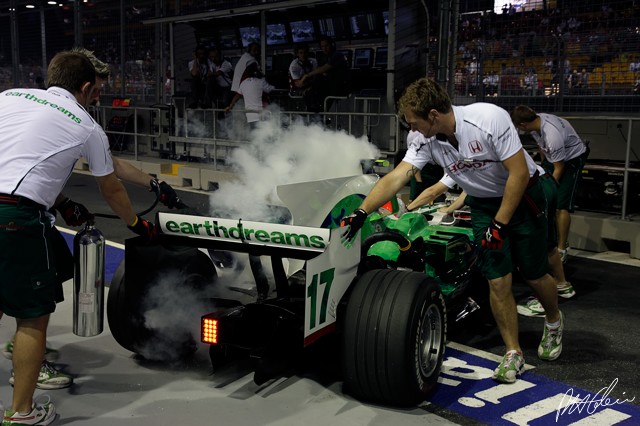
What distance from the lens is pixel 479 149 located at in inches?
163

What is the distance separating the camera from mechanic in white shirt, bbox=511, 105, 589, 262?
22.3 feet

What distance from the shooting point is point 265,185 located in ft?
16.7

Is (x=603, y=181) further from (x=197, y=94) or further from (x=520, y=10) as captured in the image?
(x=197, y=94)

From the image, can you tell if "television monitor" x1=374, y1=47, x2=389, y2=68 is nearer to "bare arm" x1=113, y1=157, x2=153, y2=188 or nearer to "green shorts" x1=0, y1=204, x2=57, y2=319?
"bare arm" x1=113, y1=157, x2=153, y2=188

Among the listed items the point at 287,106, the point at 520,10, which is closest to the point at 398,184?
the point at 520,10

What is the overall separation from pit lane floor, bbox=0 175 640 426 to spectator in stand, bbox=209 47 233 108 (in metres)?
10.0

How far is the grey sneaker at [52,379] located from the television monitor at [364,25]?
10.7m

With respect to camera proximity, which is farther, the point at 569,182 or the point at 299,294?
the point at 569,182

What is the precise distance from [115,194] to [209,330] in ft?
2.83

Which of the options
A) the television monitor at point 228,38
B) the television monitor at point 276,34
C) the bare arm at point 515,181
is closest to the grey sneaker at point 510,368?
the bare arm at point 515,181

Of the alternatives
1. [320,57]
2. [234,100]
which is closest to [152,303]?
[234,100]

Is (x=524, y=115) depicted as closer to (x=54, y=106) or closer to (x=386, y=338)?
(x=386, y=338)

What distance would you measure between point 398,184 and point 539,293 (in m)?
1.12

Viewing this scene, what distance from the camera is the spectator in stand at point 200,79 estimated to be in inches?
587
